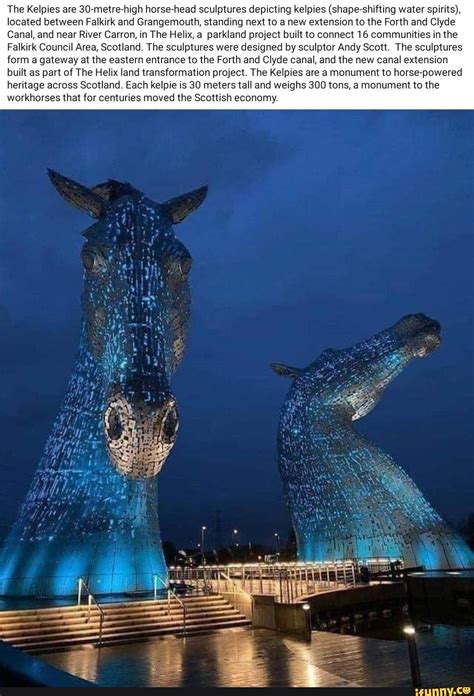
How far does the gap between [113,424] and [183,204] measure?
21.9ft

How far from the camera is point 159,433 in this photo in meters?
12.7

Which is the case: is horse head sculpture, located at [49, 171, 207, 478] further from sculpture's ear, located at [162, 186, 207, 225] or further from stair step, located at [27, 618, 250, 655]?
stair step, located at [27, 618, 250, 655]

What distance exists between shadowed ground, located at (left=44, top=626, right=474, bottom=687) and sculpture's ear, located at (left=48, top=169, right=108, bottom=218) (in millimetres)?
10225

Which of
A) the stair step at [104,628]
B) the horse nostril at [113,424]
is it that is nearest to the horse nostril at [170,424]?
the horse nostril at [113,424]

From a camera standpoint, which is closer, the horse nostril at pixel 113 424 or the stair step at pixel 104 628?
the stair step at pixel 104 628

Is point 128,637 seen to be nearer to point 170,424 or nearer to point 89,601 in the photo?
point 89,601

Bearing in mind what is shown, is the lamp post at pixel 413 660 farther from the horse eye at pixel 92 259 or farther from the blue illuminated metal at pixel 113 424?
the horse eye at pixel 92 259

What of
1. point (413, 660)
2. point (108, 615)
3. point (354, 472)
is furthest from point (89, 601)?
point (354, 472)

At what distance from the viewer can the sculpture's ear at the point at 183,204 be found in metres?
16.1

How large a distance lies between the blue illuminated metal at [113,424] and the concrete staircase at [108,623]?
57.7 inches

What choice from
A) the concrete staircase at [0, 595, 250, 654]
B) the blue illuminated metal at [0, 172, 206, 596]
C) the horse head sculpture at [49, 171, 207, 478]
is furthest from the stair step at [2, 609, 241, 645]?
the horse head sculpture at [49, 171, 207, 478]
